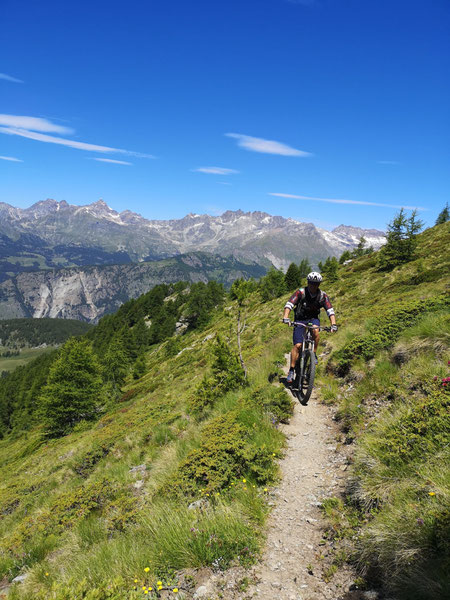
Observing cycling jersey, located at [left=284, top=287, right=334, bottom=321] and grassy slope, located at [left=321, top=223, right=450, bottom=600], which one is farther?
cycling jersey, located at [left=284, top=287, right=334, bottom=321]

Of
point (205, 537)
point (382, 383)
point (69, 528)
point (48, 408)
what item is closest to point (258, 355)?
point (382, 383)

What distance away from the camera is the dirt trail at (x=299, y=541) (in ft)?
12.6

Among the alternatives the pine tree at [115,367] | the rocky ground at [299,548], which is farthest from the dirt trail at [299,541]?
the pine tree at [115,367]

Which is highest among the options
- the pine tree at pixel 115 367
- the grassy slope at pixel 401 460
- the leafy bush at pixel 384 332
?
the leafy bush at pixel 384 332

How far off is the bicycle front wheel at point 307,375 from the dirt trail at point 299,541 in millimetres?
1343

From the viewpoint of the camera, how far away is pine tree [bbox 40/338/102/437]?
1396 inches

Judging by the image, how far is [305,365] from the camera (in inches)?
364

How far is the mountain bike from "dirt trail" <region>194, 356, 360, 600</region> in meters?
1.55

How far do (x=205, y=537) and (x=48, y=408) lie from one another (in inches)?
1535

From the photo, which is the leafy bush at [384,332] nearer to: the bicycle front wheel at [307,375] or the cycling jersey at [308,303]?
the bicycle front wheel at [307,375]

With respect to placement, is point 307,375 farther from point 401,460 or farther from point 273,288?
point 273,288

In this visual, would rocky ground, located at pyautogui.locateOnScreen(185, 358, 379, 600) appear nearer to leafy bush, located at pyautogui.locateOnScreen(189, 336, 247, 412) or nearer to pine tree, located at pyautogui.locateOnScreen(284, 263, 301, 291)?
leafy bush, located at pyautogui.locateOnScreen(189, 336, 247, 412)

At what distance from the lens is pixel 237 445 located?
6.91m

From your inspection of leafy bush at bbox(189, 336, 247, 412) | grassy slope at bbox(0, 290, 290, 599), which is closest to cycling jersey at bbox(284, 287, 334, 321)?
grassy slope at bbox(0, 290, 290, 599)
